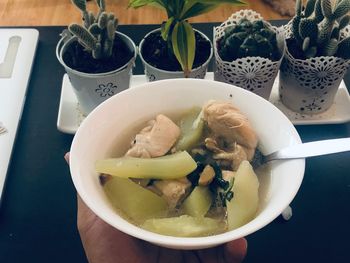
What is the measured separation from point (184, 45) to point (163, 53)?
0.25 ft

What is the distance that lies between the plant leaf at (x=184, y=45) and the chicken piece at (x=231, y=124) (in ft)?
0.60

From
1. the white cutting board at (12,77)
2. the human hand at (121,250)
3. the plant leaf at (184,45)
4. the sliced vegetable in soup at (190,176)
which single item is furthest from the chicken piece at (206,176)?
the white cutting board at (12,77)

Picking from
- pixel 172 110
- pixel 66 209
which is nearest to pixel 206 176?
pixel 172 110

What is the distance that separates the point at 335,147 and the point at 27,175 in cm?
53

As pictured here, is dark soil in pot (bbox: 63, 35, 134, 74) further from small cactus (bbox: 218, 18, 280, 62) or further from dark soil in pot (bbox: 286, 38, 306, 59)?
dark soil in pot (bbox: 286, 38, 306, 59)

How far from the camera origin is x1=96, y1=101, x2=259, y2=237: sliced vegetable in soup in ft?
1.79

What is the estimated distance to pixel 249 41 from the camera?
79cm

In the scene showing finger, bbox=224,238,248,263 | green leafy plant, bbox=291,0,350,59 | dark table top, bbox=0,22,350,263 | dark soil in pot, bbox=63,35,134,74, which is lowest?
dark table top, bbox=0,22,350,263

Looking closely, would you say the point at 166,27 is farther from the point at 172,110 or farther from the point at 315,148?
the point at 315,148

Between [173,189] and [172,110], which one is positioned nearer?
[173,189]

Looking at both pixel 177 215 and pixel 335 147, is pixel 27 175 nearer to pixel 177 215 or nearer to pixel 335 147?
pixel 177 215

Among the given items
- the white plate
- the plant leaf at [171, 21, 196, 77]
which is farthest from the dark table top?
the plant leaf at [171, 21, 196, 77]

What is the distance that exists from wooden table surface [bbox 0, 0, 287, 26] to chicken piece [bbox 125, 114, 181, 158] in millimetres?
692

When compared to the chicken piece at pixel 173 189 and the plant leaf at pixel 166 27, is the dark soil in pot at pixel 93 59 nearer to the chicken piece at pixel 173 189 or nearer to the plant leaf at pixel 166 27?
the plant leaf at pixel 166 27
